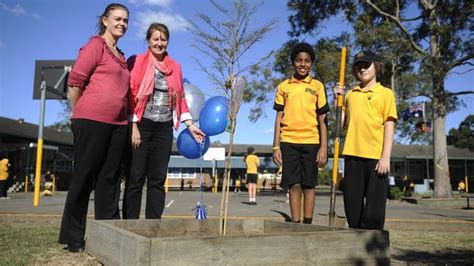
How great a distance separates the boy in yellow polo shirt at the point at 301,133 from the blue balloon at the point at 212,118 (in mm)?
2108

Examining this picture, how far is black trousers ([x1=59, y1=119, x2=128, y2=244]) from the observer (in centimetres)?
338

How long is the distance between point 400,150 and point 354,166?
49.9 m

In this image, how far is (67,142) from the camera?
39.7m

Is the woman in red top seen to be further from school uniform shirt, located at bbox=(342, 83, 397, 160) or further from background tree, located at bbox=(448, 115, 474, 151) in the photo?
background tree, located at bbox=(448, 115, 474, 151)

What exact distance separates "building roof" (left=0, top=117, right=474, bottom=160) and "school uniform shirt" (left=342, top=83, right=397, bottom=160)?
27.4 metres

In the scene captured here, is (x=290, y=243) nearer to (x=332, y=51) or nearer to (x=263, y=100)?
(x=332, y=51)

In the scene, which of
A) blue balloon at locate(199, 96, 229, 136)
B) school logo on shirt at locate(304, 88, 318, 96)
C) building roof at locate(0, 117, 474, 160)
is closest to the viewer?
school logo on shirt at locate(304, 88, 318, 96)

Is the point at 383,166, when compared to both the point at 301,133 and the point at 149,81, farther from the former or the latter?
the point at 149,81

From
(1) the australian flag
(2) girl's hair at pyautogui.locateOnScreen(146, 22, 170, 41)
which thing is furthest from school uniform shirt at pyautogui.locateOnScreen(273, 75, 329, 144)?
(1) the australian flag

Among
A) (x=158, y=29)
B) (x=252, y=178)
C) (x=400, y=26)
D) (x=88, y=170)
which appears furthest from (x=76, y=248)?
(x=400, y=26)

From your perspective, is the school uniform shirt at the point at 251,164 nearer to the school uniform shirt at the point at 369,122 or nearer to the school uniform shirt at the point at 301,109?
the school uniform shirt at the point at 301,109

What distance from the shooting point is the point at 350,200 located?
3697mm

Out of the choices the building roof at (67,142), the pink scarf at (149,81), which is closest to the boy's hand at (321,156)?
the pink scarf at (149,81)

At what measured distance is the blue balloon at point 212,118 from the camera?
21.2 feet
